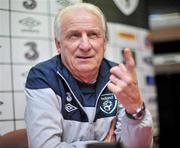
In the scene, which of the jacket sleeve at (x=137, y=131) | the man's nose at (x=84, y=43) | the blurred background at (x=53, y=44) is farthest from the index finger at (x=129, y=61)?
the blurred background at (x=53, y=44)

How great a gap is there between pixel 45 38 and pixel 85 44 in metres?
0.44

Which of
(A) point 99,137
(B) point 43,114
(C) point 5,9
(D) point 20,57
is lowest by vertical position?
(A) point 99,137

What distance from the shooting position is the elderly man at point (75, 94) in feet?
3.21

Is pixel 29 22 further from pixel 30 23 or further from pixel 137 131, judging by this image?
pixel 137 131

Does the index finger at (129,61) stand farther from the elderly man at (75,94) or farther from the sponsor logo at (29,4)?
the sponsor logo at (29,4)

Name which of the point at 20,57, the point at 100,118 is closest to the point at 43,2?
the point at 20,57

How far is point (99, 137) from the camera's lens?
1.09m

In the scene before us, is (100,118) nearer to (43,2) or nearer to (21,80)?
(21,80)

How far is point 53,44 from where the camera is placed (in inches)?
58.1

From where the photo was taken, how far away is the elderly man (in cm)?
98

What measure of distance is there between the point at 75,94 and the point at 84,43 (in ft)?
0.57

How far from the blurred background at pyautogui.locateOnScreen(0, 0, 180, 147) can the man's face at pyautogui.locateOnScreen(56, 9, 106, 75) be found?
34 cm

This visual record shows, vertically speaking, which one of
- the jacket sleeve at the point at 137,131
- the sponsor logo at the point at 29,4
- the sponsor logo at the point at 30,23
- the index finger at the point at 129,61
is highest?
the sponsor logo at the point at 29,4

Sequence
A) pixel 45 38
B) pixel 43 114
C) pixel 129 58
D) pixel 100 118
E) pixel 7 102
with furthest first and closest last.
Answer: pixel 45 38, pixel 7 102, pixel 100 118, pixel 43 114, pixel 129 58
